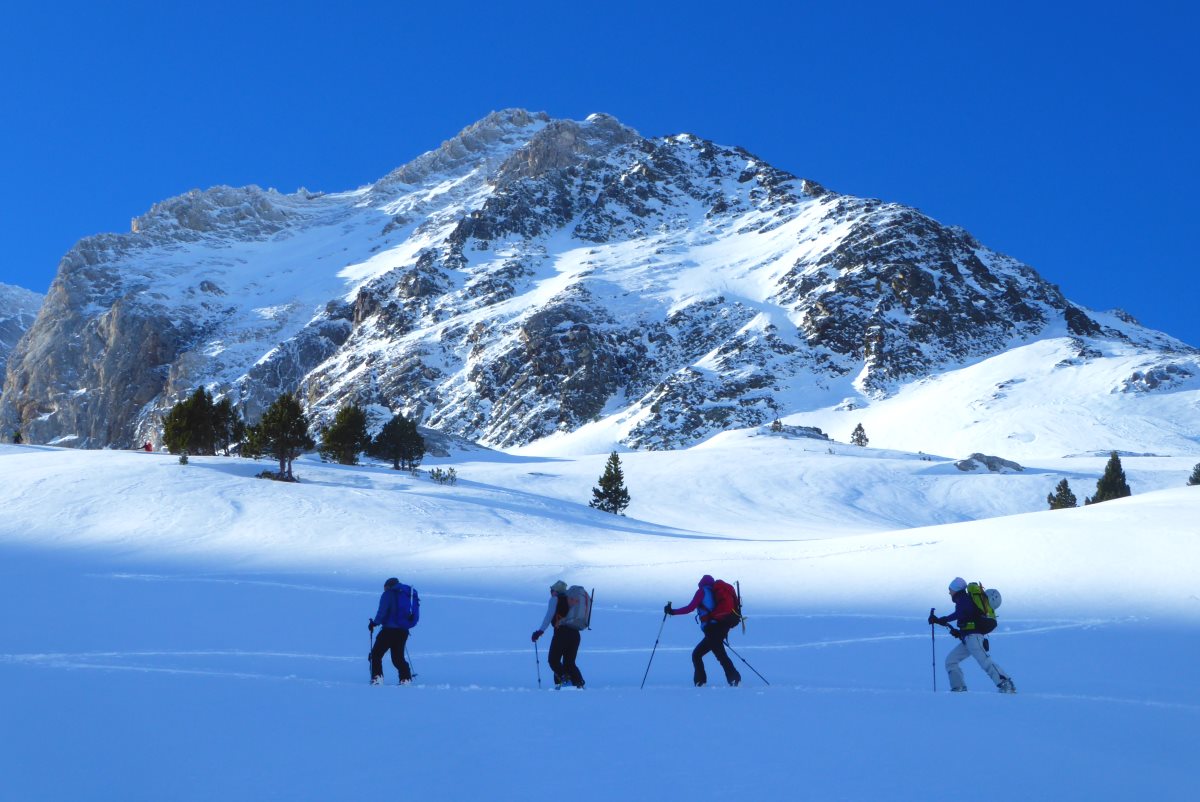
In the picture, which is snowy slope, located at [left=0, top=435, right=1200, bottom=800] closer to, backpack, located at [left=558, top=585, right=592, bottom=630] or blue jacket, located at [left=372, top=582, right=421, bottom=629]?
blue jacket, located at [left=372, top=582, right=421, bottom=629]

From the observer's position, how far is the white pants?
34.8 ft

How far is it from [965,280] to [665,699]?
15310 cm

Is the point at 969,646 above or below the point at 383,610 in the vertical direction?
below

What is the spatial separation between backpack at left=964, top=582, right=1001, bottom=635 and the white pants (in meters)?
0.12

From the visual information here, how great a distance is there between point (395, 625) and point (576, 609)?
2.10m

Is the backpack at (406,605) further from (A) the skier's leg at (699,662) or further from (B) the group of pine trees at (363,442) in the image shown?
(B) the group of pine trees at (363,442)

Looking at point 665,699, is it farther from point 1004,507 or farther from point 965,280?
point 965,280

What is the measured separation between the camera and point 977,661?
10.7 meters

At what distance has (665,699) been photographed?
9688 millimetres

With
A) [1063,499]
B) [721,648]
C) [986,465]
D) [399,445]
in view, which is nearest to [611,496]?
[399,445]

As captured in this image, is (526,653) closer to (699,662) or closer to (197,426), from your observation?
(699,662)

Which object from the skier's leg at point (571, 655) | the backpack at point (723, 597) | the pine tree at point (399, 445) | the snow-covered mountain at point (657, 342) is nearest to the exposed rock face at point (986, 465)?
Result: the snow-covered mountain at point (657, 342)

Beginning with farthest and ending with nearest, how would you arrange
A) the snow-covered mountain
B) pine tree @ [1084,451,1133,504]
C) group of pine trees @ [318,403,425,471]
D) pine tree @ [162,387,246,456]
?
the snow-covered mountain, group of pine trees @ [318,403,425,471], pine tree @ [162,387,246,456], pine tree @ [1084,451,1133,504]

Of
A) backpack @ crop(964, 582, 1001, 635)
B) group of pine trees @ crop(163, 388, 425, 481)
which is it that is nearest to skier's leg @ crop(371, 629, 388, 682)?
backpack @ crop(964, 582, 1001, 635)
